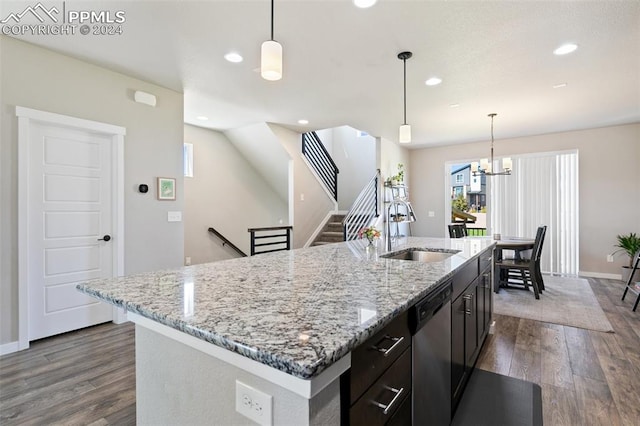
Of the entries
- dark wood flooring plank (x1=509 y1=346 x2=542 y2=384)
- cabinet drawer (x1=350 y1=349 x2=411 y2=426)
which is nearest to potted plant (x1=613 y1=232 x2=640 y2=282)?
dark wood flooring plank (x1=509 y1=346 x2=542 y2=384)

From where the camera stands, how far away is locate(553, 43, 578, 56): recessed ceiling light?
2.78 metres

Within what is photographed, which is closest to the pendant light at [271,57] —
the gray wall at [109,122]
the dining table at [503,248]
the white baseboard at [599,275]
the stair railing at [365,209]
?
the gray wall at [109,122]

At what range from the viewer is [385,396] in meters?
1.03

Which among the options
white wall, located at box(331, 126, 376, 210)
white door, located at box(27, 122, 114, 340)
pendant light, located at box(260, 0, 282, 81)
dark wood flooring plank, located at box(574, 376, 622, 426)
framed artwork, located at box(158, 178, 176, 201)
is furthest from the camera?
white wall, located at box(331, 126, 376, 210)

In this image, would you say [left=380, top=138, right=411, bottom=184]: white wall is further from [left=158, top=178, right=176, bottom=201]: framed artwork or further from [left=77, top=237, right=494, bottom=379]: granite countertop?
[left=77, top=237, right=494, bottom=379]: granite countertop

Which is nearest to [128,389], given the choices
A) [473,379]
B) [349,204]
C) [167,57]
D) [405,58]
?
[473,379]

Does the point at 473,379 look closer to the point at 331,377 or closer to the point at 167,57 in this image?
the point at 331,377

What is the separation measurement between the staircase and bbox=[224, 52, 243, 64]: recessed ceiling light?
382 centimetres

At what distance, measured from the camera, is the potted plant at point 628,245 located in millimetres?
5039

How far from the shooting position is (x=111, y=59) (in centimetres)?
309

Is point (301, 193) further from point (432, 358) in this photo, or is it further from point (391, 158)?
point (432, 358)

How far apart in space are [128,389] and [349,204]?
6.47 meters

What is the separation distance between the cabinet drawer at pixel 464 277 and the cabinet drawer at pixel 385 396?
680mm

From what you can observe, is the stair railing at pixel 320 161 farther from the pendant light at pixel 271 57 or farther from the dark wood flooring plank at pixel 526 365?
the dark wood flooring plank at pixel 526 365
